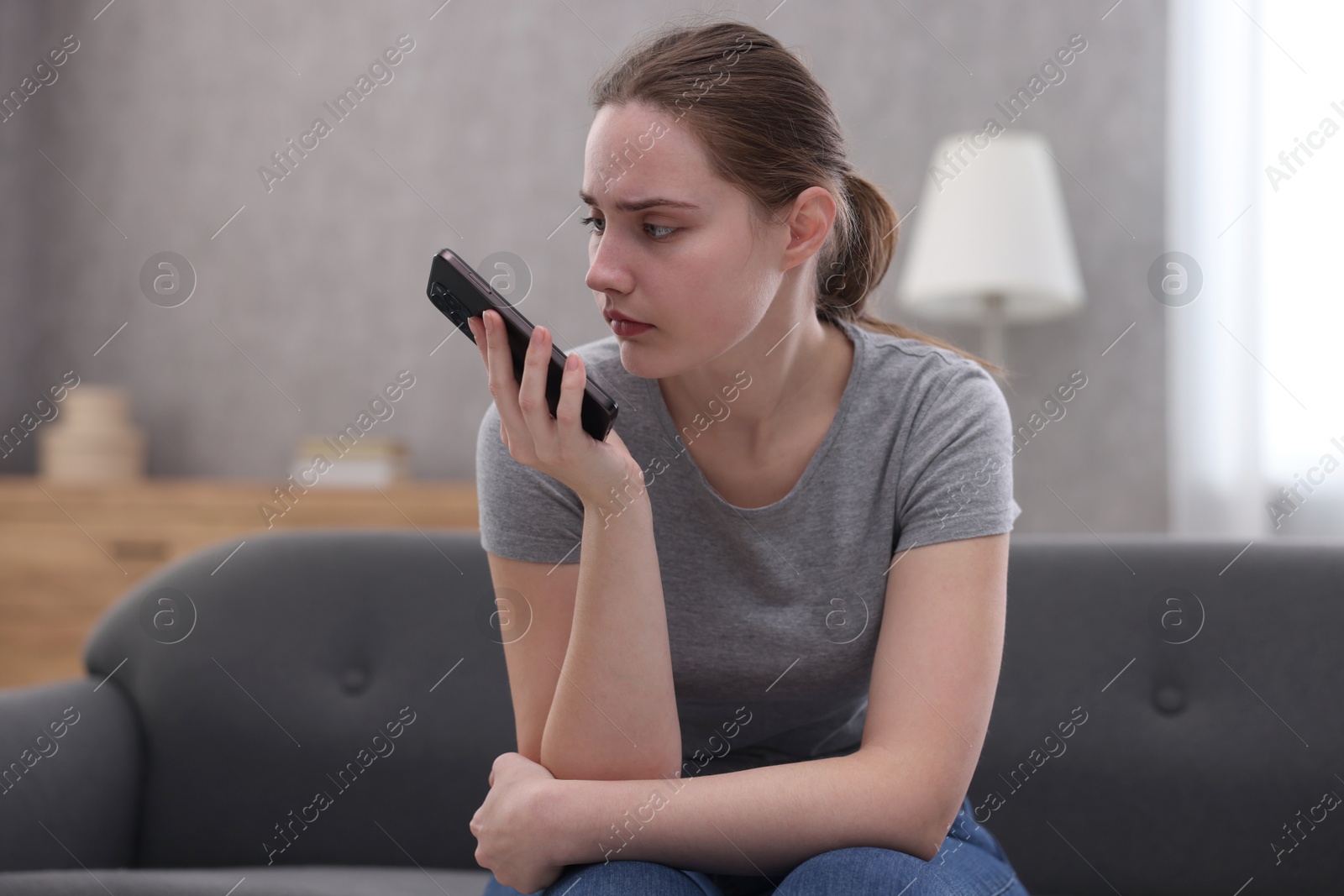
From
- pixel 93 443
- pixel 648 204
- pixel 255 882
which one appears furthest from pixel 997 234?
pixel 93 443

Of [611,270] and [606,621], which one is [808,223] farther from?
[606,621]

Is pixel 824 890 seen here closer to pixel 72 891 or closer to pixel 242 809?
pixel 72 891

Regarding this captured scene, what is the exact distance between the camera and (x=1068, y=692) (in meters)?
1.20

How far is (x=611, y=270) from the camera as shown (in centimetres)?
90

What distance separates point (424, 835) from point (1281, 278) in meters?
1.88

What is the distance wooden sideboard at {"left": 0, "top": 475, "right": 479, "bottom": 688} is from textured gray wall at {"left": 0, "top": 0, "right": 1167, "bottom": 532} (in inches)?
21.6

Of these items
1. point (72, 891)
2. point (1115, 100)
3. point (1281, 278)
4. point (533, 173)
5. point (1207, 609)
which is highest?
point (533, 173)

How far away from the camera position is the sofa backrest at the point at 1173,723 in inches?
44.9

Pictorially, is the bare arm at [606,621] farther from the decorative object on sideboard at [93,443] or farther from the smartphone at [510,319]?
the decorative object on sideboard at [93,443]

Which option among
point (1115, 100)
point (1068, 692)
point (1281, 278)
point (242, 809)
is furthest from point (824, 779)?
point (1115, 100)

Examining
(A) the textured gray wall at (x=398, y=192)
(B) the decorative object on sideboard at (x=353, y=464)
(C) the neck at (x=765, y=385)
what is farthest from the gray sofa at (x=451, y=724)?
(A) the textured gray wall at (x=398, y=192)

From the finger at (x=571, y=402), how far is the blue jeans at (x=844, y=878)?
13.4 inches

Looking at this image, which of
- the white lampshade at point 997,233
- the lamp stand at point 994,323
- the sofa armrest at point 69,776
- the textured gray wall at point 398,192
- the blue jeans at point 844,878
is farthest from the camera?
the textured gray wall at point 398,192

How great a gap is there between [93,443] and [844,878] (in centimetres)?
264
